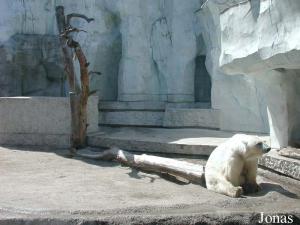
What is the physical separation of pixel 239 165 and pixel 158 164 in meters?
1.18

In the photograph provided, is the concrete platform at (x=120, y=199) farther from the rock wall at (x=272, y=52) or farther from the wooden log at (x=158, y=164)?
the rock wall at (x=272, y=52)

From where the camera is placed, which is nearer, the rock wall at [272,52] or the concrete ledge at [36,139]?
the rock wall at [272,52]

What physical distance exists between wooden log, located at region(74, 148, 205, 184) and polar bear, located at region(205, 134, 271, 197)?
0.33 meters

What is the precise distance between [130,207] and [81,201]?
0.54 metres

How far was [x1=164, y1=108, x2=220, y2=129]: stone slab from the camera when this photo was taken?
303 inches

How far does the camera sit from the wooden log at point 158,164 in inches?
182

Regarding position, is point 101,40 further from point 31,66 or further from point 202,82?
point 202,82

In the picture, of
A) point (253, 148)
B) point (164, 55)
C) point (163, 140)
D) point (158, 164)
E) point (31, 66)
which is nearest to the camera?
point (253, 148)

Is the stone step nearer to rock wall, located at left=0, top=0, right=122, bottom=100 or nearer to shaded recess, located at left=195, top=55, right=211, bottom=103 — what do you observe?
shaded recess, located at left=195, top=55, right=211, bottom=103

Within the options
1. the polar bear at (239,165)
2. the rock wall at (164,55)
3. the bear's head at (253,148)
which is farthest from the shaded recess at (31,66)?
the bear's head at (253,148)

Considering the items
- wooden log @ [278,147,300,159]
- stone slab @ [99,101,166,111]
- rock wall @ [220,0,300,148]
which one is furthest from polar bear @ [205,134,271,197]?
stone slab @ [99,101,166,111]

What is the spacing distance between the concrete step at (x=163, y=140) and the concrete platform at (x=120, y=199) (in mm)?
231

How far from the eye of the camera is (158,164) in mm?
5102

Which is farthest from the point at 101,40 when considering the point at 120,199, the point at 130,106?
the point at 120,199
